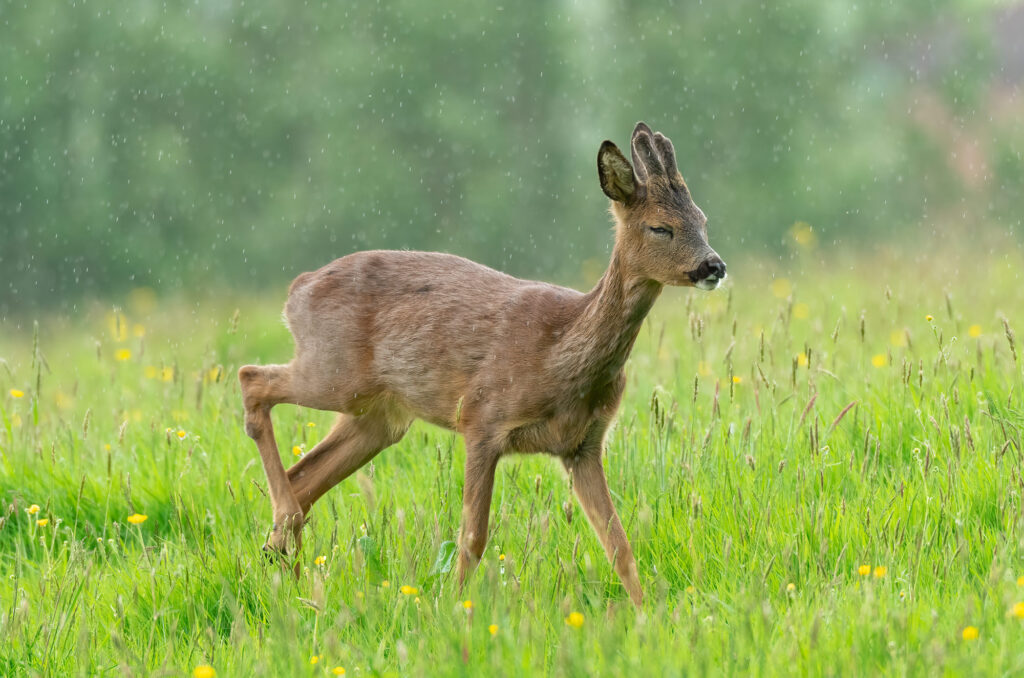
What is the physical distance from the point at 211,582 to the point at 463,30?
16128mm

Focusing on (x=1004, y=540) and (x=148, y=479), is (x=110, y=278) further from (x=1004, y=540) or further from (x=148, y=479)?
(x=1004, y=540)

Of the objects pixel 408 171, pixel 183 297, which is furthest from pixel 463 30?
pixel 183 297

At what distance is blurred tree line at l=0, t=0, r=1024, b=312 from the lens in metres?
19.2

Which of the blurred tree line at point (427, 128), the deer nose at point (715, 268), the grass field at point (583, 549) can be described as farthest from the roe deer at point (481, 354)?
the blurred tree line at point (427, 128)

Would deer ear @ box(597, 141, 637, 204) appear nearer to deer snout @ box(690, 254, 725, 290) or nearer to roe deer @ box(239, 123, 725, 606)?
roe deer @ box(239, 123, 725, 606)

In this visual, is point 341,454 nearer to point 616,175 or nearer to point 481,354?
point 481,354

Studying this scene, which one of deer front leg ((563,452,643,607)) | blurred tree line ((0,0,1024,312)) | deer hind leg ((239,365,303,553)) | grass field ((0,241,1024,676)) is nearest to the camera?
grass field ((0,241,1024,676))

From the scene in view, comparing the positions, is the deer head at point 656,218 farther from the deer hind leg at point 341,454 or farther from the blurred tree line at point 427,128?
the blurred tree line at point 427,128

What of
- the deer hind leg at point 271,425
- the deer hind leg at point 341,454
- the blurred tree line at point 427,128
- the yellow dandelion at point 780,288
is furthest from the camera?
the blurred tree line at point 427,128

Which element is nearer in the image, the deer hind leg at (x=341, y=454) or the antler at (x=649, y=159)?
the antler at (x=649, y=159)

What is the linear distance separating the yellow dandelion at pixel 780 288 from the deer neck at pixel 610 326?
18.6ft

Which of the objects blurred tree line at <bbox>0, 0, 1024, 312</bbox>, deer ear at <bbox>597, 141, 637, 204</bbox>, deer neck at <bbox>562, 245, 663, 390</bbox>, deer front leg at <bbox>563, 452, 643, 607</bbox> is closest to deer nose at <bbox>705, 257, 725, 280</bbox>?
deer neck at <bbox>562, 245, 663, 390</bbox>

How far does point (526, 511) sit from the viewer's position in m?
4.76

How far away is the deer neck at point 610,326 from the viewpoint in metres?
4.30
